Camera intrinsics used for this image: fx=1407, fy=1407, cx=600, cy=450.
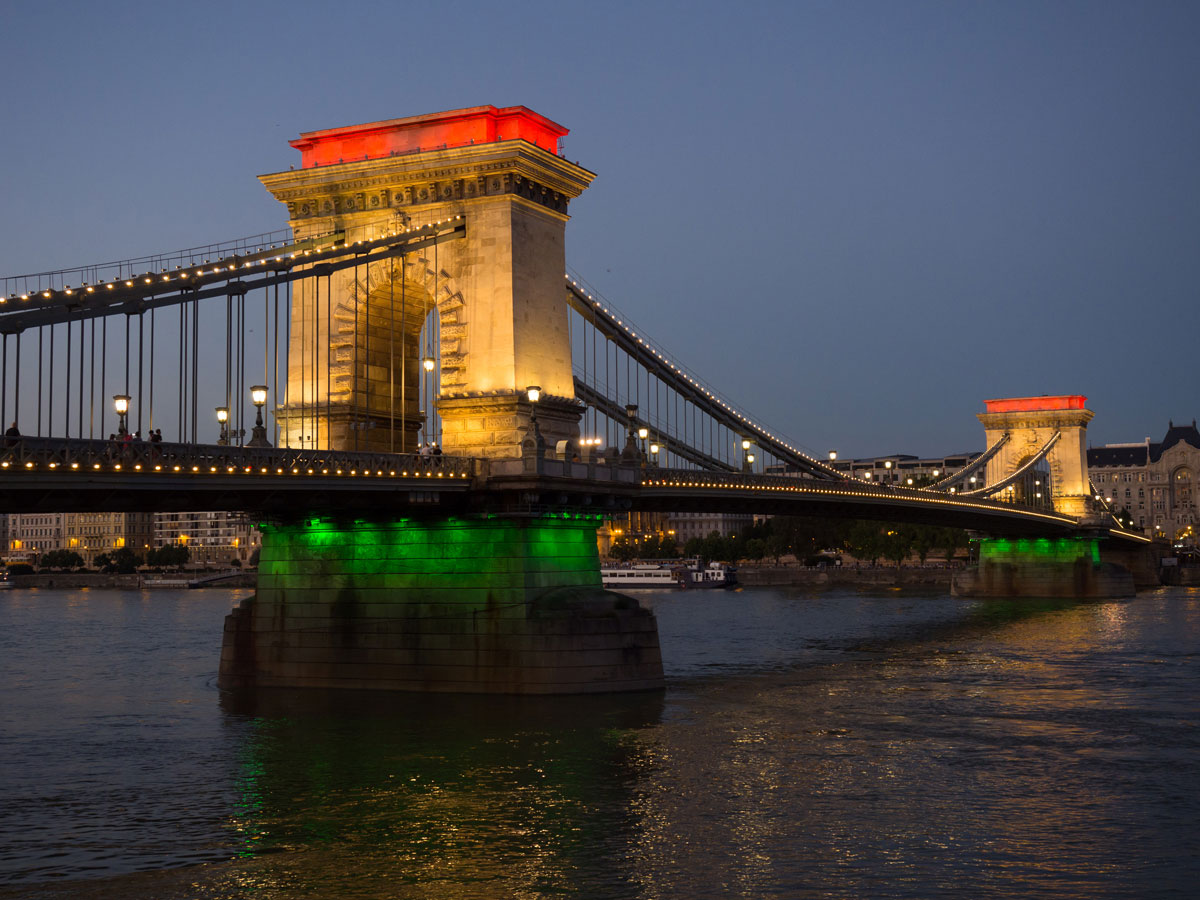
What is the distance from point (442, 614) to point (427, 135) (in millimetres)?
13954

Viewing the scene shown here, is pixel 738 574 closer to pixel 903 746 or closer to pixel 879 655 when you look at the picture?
pixel 879 655

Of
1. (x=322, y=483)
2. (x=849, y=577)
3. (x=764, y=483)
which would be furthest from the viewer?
(x=849, y=577)

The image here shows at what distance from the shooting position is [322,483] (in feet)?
105

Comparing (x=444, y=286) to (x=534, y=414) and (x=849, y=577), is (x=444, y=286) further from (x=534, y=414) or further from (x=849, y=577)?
(x=849, y=577)

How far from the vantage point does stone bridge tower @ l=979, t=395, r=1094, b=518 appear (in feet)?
373

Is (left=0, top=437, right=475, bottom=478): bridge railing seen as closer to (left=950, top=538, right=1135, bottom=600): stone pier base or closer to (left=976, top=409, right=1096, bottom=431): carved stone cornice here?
(left=950, top=538, right=1135, bottom=600): stone pier base

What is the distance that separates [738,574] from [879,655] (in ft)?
297

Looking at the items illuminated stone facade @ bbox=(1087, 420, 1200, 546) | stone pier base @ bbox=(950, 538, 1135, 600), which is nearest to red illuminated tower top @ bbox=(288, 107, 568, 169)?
stone pier base @ bbox=(950, 538, 1135, 600)

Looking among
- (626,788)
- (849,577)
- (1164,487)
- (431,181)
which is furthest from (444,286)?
(1164,487)

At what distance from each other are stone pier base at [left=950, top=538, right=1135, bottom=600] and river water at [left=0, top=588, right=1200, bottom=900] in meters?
54.6

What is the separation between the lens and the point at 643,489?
145ft

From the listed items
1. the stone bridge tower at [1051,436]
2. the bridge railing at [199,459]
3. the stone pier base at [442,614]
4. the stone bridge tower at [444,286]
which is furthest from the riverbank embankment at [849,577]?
the bridge railing at [199,459]

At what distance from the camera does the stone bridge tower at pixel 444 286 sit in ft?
131

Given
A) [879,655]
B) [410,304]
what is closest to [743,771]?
[410,304]
